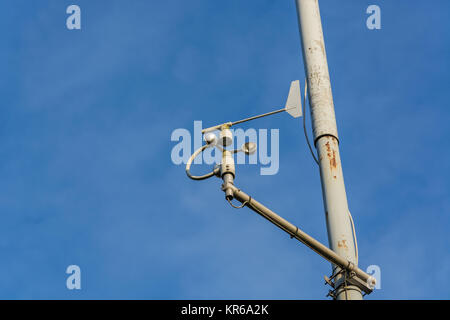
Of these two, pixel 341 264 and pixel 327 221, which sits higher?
pixel 327 221

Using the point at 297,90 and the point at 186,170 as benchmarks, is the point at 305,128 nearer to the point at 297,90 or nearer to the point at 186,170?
the point at 297,90

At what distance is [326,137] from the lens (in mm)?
16078

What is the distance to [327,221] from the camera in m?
15.1

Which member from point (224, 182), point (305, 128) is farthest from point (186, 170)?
point (305, 128)

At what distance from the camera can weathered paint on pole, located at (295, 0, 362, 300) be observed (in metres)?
14.7

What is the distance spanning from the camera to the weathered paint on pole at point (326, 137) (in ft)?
48.3

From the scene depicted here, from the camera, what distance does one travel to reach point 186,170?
1463 centimetres
